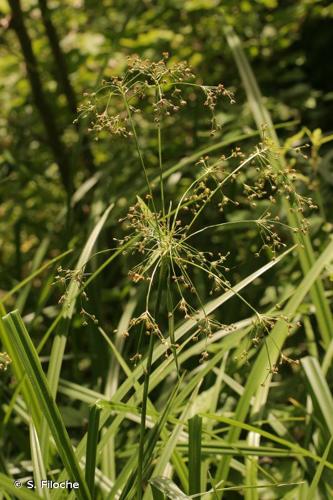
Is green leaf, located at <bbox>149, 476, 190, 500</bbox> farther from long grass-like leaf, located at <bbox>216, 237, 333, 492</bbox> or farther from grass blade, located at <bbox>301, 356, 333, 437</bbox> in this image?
grass blade, located at <bbox>301, 356, 333, 437</bbox>

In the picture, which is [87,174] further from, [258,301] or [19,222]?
[258,301]

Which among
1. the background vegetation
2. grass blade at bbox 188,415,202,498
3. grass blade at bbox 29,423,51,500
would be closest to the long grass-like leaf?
the background vegetation

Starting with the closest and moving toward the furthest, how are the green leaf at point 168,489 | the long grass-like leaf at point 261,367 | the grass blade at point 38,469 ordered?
the green leaf at point 168,489 → the grass blade at point 38,469 → the long grass-like leaf at point 261,367

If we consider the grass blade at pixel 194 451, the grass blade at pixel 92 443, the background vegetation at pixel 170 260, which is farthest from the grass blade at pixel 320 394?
the grass blade at pixel 92 443

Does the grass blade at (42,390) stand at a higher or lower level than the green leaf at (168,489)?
higher

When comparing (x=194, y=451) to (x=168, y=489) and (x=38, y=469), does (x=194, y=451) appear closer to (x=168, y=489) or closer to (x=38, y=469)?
(x=168, y=489)

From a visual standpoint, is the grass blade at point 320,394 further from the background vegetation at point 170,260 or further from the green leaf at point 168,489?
the green leaf at point 168,489

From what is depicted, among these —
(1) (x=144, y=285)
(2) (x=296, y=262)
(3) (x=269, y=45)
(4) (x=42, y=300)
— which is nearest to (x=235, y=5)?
(3) (x=269, y=45)

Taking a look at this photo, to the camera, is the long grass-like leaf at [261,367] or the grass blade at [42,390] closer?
the grass blade at [42,390]

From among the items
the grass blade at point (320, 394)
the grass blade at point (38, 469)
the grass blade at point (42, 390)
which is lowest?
the grass blade at point (320, 394)

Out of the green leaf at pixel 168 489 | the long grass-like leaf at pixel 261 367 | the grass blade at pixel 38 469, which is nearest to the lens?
the green leaf at pixel 168 489

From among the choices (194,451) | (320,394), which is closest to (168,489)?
(194,451)
